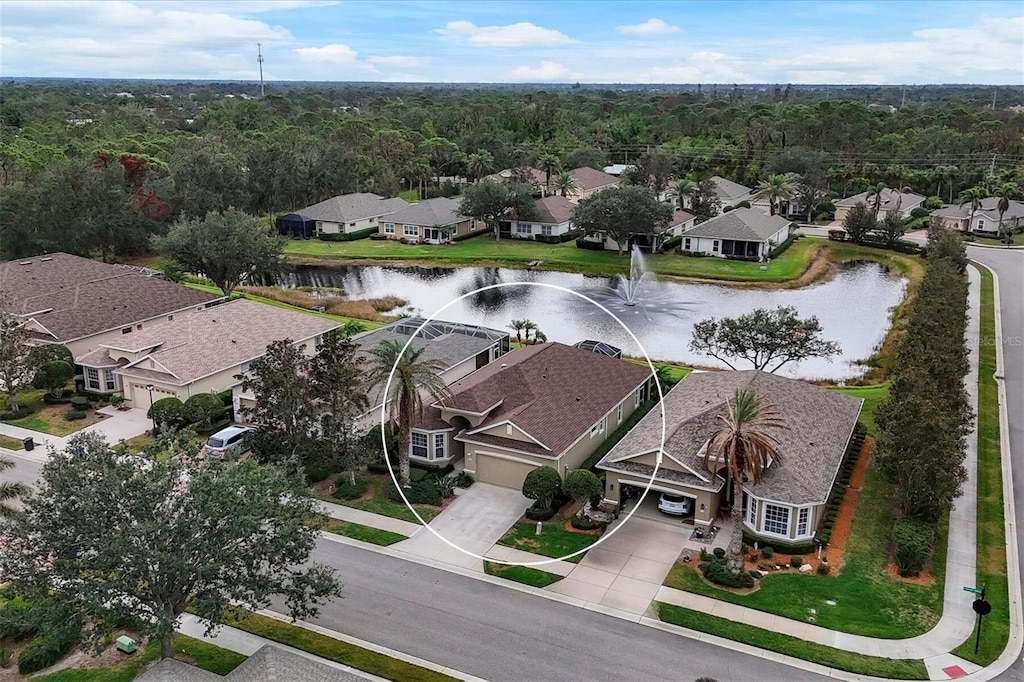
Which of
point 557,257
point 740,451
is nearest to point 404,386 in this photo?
point 740,451

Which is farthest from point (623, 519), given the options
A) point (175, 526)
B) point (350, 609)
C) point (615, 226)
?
point (615, 226)

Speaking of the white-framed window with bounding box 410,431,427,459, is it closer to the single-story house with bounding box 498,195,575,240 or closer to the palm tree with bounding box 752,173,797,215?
the single-story house with bounding box 498,195,575,240

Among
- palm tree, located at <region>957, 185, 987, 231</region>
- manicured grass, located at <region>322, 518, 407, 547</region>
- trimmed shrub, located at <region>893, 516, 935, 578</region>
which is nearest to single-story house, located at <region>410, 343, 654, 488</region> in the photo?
manicured grass, located at <region>322, 518, 407, 547</region>

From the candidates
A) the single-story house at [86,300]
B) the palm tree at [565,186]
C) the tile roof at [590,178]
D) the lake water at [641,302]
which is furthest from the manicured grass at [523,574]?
the tile roof at [590,178]

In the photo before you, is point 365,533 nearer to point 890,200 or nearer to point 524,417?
point 524,417

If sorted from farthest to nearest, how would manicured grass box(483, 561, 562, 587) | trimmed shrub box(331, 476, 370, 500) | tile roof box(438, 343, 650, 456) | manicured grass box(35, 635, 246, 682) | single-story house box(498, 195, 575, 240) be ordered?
single-story house box(498, 195, 575, 240), tile roof box(438, 343, 650, 456), trimmed shrub box(331, 476, 370, 500), manicured grass box(483, 561, 562, 587), manicured grass box(35, 635, 246, 682)

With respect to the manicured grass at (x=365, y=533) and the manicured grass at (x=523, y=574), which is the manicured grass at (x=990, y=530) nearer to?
the manicured grass at (x=523, y=574)

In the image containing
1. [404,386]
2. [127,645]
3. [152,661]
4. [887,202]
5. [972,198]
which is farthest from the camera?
[887,202]
